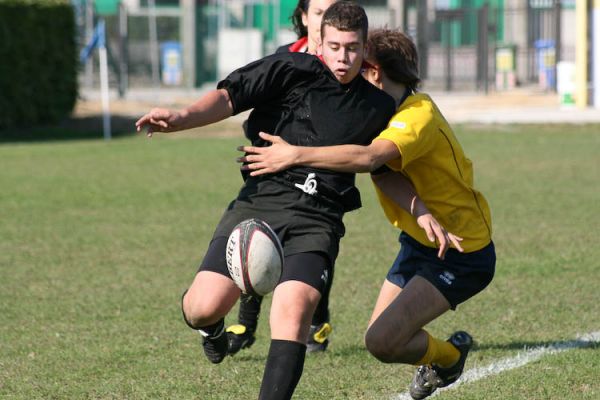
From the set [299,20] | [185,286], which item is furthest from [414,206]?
[185,286]

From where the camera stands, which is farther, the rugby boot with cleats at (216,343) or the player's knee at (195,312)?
the rugby boot with cleats at (216,343)

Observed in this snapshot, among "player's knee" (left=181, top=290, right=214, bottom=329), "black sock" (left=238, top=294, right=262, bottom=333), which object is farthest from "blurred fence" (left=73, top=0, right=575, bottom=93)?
"player's knee" (left=181, top=290, right=214, bottom=329)

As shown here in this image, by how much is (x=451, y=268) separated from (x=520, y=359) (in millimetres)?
1189

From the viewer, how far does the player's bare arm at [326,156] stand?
15.8 ft

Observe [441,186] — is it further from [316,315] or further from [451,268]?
[316,315]

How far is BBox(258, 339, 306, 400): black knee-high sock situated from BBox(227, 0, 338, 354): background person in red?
1314 mm

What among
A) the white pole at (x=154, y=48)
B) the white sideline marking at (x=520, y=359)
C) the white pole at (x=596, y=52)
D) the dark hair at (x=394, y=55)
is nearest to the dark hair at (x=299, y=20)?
the dark hair at (x=394, y=55)

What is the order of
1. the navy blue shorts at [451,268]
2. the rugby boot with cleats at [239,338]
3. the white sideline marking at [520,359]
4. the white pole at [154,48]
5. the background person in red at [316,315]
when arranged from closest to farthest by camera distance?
the navy blue shorts at [451,268]
the white sideline marking at [520,359]
the background person in red at [316,315]
the rugby boot with cleats at [239,338]
the white pole at [154,48]

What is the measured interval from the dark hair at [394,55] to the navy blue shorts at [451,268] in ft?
2.58

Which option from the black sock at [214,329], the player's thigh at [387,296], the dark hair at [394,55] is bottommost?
the black sock at [214,329]

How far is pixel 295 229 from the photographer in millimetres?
4973

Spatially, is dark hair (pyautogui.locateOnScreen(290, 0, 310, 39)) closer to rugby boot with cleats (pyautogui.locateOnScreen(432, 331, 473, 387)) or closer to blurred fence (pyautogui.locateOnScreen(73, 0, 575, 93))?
rugby boot with cleats (pyautogui.locateOnScreen(432, 331, 473, 387))

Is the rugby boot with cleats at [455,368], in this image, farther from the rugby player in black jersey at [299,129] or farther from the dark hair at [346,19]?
the dark hair at [346,19]

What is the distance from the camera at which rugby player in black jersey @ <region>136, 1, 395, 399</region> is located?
4938 mm
